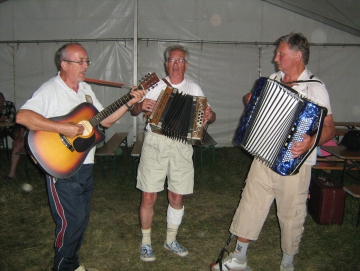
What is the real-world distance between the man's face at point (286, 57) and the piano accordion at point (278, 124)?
210mm

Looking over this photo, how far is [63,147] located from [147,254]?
4.74 feet

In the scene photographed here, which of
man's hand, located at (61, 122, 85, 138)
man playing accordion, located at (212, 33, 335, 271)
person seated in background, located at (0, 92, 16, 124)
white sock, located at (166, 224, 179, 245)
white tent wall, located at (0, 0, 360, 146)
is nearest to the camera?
man's hand, located at (61, 122, 85, 138)

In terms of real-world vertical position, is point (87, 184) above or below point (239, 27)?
below

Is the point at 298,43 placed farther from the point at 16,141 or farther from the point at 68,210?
the point at 16,141

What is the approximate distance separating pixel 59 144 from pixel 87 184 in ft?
1.40

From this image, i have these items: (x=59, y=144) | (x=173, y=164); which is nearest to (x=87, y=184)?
(x=59, y=144)

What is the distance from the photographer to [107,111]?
9.06 feet

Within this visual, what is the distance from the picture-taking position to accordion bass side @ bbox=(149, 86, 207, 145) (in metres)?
2.85

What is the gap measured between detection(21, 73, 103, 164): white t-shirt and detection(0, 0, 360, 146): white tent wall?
556cm

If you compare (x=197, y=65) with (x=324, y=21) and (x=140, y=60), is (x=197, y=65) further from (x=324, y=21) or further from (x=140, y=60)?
(x=324, y=21)

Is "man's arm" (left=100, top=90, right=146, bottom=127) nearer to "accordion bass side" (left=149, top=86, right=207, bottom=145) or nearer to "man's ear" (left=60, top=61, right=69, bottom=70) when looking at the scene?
"accordion bass side" (left=149, top=86, right=207, bottom=145)

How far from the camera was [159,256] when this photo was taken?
10.6ft

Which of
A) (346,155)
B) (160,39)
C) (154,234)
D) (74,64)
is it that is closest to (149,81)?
(74,64)

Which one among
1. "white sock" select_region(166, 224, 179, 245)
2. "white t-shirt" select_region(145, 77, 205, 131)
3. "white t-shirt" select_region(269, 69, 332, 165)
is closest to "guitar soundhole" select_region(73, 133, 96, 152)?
"white t-shirt" select_region(145, 77, 205, 131)
